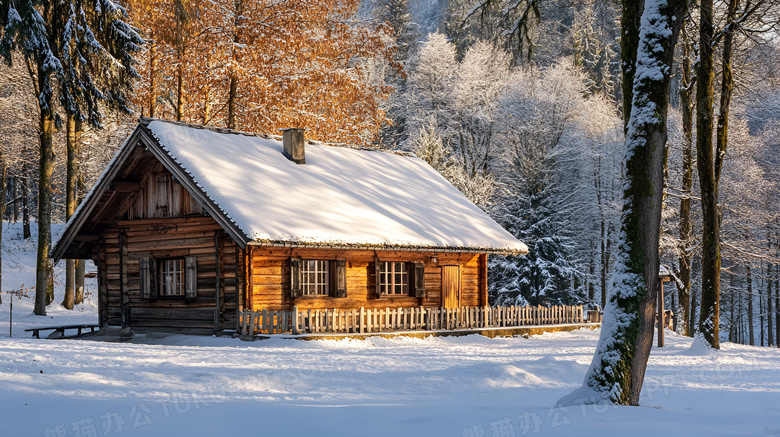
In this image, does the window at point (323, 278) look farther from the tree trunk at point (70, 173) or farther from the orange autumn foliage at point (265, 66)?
the tree trunk at point (70, 173)

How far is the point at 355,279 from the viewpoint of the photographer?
77.2 ft

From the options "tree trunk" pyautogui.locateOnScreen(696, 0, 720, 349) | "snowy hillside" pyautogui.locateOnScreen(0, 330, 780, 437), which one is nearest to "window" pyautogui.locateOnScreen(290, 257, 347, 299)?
"snowy hillside" pyautogui.locateOnScreen(0, 330, 780, 437)

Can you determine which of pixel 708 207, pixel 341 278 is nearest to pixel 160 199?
pixel 341 278

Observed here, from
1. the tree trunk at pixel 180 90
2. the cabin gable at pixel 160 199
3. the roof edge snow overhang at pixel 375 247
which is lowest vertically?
the roof edge snow overhang at pixel 375 247

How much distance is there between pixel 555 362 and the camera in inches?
590

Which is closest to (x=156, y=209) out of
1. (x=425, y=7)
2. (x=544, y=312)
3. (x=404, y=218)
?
(x=404, y=218)

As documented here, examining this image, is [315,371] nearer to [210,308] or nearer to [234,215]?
[234,215]

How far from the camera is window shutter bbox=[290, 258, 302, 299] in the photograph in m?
21.6

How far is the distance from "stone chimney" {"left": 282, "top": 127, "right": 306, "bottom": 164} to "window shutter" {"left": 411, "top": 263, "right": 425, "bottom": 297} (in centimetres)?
559

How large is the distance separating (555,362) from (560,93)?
3933 cm

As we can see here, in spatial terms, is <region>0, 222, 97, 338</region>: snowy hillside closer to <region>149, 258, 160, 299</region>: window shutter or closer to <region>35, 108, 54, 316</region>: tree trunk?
<region>35, 108, 54, 316</region>: tree trunk

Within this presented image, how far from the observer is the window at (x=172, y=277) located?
2295 cm

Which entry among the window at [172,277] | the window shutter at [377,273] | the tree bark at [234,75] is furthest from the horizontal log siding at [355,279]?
the tree bark at [234,75]

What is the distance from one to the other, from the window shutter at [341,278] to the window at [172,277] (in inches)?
190
